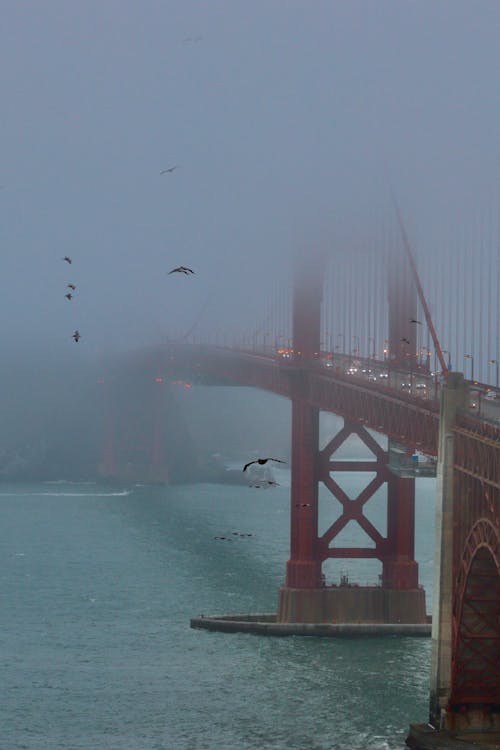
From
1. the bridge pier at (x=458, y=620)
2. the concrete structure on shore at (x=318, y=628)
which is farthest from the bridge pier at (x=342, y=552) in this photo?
the bridge pier at (x=458, y=620)

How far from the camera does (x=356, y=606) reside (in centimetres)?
5575

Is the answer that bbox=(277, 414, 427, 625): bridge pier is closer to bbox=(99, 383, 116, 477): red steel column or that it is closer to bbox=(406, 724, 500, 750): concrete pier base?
bbox=(406, 724, 500, 750): concrete pier base

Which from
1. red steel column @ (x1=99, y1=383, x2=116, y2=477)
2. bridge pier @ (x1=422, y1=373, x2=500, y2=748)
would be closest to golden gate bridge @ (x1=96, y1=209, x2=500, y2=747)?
bridge pier @ (x1=422, y1=373, x2=500, y2=748)

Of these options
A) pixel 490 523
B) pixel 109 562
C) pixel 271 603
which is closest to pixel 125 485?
pixel 109 562

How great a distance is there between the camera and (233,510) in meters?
103

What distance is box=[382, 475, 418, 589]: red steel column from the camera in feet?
186

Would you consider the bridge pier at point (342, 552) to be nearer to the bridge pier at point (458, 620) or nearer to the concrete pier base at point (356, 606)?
the concrete pier base at point (356, 606)

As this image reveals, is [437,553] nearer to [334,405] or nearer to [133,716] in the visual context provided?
[133,716]

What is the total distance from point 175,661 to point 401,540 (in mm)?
10428

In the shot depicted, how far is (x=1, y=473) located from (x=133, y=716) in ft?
308

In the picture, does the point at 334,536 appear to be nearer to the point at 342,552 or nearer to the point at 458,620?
the point at 342,552

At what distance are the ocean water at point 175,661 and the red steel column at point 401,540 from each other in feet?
10.6

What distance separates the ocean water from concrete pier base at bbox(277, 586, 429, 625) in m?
1.67

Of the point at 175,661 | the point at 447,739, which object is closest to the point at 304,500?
the point at 175,661
